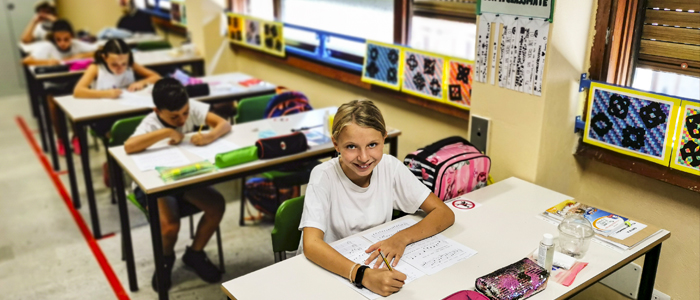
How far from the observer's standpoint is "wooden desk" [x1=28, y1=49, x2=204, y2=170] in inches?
161

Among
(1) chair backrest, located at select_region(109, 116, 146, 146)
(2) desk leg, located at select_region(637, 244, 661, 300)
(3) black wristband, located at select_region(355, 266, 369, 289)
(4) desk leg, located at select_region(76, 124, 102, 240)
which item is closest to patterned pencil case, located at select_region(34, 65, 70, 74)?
(4) desk leg, located at select_region(76, 124, 102, 240)

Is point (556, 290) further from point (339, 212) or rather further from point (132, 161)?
point (132, 161)

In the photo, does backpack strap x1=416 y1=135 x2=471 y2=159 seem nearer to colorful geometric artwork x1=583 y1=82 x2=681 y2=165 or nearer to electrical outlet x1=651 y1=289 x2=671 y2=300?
colorful geometric artwork x1=583 y1=82 x2=681 y2=165

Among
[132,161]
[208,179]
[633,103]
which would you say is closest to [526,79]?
[633,103]

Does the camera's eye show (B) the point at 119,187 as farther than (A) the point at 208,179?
Yes

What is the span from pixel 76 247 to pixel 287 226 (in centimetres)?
187

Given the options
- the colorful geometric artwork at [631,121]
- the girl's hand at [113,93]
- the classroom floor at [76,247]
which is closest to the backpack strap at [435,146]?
the colorful geometric artwork at [631,121]

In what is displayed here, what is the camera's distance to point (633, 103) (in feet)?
6.97

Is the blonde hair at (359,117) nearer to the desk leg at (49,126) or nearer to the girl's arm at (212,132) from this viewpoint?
the girl's arm at (212,132)

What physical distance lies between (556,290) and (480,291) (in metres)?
0.21

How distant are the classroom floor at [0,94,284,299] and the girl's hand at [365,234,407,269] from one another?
124 cm

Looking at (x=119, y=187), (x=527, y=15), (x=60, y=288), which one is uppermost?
(x=527, y=15)

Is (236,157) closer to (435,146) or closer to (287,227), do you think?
(287,227)

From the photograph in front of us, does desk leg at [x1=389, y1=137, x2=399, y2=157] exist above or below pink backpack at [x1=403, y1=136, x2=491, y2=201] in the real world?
below
